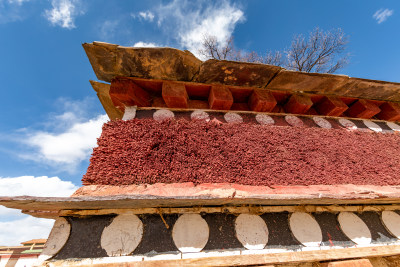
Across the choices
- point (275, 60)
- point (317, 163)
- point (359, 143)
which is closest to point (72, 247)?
point (317, 163)

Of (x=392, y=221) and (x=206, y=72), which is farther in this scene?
(x=206, y=72)

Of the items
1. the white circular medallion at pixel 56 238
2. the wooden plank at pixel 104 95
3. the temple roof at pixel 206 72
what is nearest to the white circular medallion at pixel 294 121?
the temple roof at pixel 206 72

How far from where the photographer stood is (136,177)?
1244 millimetres

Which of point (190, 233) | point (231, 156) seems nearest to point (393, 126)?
point (231, 156)

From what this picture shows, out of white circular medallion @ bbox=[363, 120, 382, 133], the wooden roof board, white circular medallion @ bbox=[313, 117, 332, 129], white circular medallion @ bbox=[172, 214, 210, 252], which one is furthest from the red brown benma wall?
white circular medallion @ bbox=[363, 120, 382, 133]

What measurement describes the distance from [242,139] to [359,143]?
1.55 meters

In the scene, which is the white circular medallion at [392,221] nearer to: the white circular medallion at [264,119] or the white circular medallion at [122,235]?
the white circular medallion at [264,119]

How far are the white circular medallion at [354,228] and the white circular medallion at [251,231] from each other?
74 cm

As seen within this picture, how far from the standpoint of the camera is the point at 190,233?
1153mm

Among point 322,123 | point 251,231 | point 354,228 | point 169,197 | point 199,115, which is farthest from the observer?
point 322,123

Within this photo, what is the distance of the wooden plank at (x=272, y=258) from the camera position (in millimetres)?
978

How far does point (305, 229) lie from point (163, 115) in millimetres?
1640

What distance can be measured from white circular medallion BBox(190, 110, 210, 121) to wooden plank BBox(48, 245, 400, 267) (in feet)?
4.05

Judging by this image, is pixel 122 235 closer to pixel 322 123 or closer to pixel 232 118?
pixel 232 118
